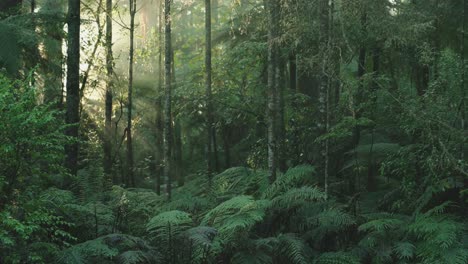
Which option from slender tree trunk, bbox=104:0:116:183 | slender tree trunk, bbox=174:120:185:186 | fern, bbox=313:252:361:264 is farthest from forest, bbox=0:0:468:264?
slender tree trunk, bbox=174:120:185:186

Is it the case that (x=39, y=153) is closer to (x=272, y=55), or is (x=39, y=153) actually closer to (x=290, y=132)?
(x=272, y=55)

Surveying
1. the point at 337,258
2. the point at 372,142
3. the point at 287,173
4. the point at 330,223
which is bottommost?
the point at 337,258

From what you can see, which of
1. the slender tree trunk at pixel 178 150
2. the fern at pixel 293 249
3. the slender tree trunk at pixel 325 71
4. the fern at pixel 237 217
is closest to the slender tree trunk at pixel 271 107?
the slender tree trunk at pixel 325 71

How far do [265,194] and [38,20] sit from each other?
567 centimetres

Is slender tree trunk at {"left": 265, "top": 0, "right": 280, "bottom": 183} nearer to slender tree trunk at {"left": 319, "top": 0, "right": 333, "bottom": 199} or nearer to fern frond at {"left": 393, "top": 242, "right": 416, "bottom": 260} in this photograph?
slender tree trunk at {"left": 319, "top": 0, "right": 333, "bottom": 199}

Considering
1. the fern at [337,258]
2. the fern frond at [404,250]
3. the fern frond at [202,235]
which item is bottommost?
the fern at [337,258]

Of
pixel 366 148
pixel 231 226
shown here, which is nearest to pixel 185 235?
pixel 231 226

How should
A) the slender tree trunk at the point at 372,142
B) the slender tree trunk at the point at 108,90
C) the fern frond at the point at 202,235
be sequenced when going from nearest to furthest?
1. the fern frond at the point at 202,235
2. the slender tree trunk at the point at 372,142
3. the slender tree trunk at the point at 108,90

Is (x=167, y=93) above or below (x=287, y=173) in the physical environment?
above

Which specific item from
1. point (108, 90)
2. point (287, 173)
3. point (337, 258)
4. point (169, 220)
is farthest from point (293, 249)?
point (108, 90)

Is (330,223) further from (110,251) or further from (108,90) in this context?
(108,90)

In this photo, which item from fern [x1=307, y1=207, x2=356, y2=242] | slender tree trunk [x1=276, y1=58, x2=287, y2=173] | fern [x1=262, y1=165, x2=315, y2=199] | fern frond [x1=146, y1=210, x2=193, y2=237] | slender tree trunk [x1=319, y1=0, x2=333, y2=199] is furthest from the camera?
slender tree trunk [x1=276, y1=58, x2=287, y2=173]

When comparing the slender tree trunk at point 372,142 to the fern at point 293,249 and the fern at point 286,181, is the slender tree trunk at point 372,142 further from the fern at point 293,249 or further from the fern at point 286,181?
the fern at point 293,249

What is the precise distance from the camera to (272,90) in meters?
10.8
